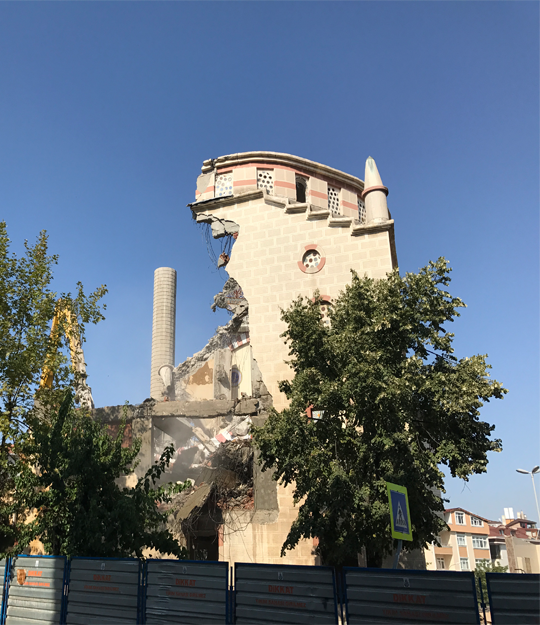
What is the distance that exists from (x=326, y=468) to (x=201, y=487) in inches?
319

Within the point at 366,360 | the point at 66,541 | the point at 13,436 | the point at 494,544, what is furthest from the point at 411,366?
the point at 494,544

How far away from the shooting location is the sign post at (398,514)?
9.05m

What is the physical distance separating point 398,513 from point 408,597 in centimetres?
233

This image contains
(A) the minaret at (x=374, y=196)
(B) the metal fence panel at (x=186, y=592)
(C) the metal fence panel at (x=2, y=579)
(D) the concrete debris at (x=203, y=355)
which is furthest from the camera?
(D) the concrete debris at (x=203, y=355)

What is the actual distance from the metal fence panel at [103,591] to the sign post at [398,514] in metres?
4.42

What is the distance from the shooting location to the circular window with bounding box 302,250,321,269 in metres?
21.6

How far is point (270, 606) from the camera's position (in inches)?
317

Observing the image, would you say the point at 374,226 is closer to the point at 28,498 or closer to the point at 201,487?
the point at 201,487

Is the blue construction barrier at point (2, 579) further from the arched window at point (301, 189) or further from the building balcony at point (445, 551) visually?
the building balcony at point (445, 551)

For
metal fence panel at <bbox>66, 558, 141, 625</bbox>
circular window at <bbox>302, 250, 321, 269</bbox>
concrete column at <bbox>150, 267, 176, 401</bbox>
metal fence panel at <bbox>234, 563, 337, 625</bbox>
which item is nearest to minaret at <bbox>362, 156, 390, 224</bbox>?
circular window at <bbox>302, 250, 321, 269</bbox>

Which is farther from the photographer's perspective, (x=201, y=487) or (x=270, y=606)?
(x=201, y=487)

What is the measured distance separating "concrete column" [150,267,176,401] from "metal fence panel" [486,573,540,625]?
39319 millimetres

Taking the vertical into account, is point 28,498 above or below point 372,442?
below

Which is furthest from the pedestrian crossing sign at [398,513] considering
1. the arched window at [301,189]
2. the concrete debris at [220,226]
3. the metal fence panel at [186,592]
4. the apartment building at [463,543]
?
the apartment building at [463,543]
